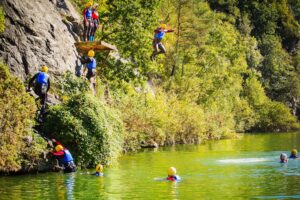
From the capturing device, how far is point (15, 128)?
26016 millimetres

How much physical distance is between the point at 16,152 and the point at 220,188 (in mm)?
8718

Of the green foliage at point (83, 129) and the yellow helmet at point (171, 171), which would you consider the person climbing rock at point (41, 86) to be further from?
the yellow helmet at point (171, 171)

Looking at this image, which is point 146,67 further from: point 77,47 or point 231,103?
point 231,103

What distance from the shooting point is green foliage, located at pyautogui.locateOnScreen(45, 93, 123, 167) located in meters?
29.0

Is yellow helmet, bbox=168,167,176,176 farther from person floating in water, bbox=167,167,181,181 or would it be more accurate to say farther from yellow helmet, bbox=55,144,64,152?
yellow helmet, bbox=55,144,64,152

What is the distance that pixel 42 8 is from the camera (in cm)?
3597

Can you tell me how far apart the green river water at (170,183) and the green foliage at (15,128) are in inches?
30.7

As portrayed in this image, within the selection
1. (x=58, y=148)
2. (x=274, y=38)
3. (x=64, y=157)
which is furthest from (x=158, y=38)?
(x=274, y=38)

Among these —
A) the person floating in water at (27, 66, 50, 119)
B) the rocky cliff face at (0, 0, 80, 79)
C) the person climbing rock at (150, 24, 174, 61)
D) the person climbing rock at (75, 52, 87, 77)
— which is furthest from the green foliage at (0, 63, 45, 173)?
the person climbing rock at (150, 24, 174, 61)

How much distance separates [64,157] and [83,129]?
2362 mm

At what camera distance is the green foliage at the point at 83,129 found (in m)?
29.0

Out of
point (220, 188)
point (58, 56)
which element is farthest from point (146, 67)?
point (220, 188)

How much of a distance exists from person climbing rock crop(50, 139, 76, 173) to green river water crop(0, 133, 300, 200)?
440 millimetres

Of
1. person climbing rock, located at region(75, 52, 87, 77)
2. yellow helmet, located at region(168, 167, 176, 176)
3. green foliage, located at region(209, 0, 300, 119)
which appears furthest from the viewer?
green foliage, located at region(209, 0, 300, 119)
